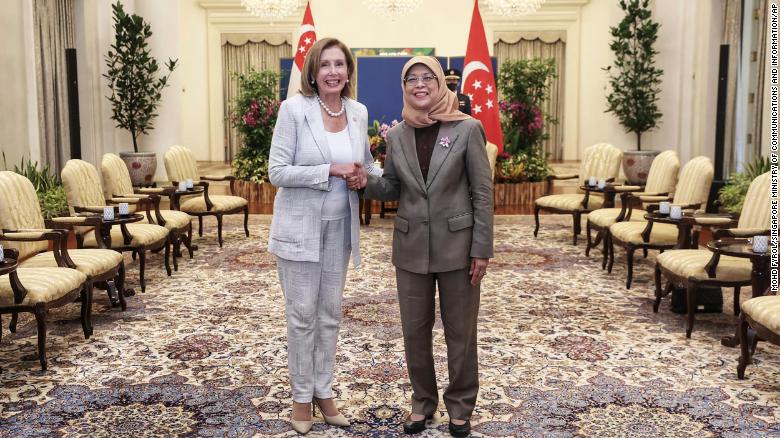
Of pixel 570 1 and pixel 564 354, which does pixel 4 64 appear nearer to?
pixel 564 354

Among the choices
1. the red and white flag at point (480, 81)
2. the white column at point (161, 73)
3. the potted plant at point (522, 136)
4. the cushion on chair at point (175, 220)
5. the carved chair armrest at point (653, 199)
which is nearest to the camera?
the carved chair armrest at point (653, 199)

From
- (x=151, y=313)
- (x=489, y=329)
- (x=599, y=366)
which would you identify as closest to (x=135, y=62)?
(x=151, y=313)

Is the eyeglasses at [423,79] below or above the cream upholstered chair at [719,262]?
above

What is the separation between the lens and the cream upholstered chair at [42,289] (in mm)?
4797

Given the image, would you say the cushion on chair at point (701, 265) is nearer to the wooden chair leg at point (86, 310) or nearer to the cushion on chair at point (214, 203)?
the wooden chair leg at point (86, 310)

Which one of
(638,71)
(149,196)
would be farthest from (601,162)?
(149,196)

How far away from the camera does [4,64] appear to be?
8.82 m

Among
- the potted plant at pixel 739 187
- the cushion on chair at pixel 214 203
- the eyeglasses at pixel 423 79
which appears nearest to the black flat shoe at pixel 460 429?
the eyeglasses at pixel 423 79

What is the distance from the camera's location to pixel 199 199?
9.45 metres

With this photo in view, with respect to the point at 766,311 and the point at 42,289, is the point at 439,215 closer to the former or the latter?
the point at 766,311

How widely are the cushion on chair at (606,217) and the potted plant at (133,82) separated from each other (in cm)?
719

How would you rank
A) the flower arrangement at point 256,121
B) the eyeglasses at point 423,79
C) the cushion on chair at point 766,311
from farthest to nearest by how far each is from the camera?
the flower arrangement at point 256,121 < the cushion on chair at point 766,311 < the eyeglasses at point 423,79

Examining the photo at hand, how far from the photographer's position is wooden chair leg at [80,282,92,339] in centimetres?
553

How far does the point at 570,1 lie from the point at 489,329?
1568 cm
